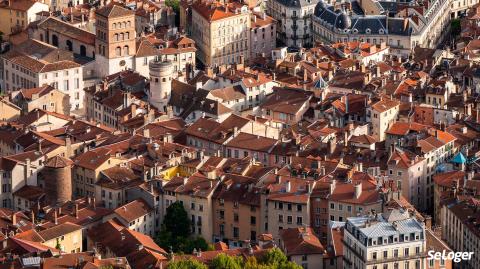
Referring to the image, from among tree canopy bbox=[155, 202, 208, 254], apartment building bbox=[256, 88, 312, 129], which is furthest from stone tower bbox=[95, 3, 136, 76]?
tree canopy bbox=[155, 202, 208, 254]

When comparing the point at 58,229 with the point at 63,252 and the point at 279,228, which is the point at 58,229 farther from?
the point at 279,228

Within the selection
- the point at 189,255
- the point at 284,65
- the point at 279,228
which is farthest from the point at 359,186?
the point at 284,65

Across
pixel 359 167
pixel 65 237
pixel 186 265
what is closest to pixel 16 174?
pixel 65 237

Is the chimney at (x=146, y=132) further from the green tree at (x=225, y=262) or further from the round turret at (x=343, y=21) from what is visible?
the round turret at (x=343, y=21)

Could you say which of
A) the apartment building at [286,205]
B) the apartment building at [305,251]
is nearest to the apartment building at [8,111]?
the apartment building at [286,205]

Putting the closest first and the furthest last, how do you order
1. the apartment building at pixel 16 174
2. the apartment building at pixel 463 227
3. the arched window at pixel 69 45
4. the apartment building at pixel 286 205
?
the apartment building at pixel 463 227
the apartment building at pixel 286 205
the apartment building at pixel 16 174
the arched window at pixel 69 45

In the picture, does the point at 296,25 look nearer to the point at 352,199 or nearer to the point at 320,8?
the point at 320,8

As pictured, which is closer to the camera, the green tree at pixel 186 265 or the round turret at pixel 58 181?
the green tree at pixel 186 265
